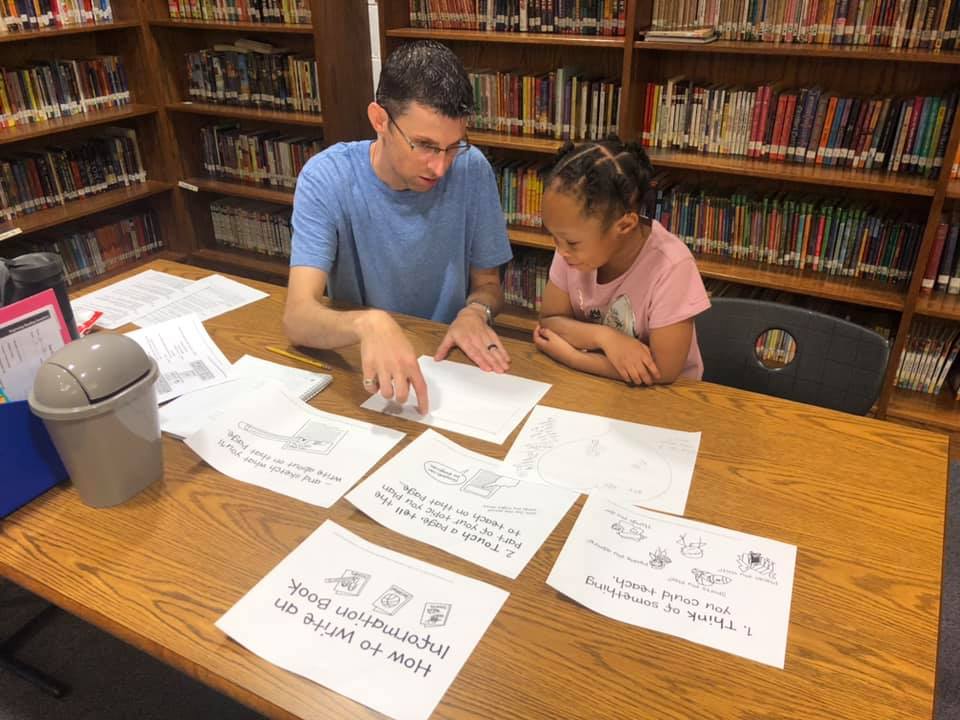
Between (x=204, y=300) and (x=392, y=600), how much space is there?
102 cm

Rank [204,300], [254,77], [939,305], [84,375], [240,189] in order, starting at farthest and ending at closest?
1. [240,189]
2. [254,77]
3. [939,305]
4. [204,300]
5. [84,375]

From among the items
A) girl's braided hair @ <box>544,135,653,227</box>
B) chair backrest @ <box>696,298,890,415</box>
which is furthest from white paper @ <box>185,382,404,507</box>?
chair backrest @ <box>696,298,890,415</box>

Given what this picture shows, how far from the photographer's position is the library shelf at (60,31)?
8.91 feet

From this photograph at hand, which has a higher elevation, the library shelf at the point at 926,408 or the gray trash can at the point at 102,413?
the gray trash can at the point at 102,413

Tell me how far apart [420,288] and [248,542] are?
3.01 feet

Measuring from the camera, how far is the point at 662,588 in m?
0.85

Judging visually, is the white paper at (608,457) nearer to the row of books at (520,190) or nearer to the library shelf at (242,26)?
the row of books at (520,190)

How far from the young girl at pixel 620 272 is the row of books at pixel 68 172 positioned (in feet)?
8.60

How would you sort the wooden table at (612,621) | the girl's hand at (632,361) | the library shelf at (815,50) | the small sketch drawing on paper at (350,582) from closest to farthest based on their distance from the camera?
the wooden table at (612,621) → the small sketch drawing on paper at (350,582) → the girl's hand at (632,361) → the library shelf at (815,50)

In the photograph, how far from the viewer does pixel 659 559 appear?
89 centimetres

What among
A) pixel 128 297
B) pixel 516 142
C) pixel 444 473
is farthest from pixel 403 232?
pixel 516 142

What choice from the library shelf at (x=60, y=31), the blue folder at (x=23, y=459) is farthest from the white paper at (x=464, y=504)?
the library shelf at (x=60, y=31)

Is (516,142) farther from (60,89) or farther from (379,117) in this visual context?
(60,89)

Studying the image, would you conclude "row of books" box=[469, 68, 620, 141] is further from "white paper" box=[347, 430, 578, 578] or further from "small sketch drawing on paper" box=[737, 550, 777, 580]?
"small sketch drawing on paper" box=[737, 550, 777, 580]
